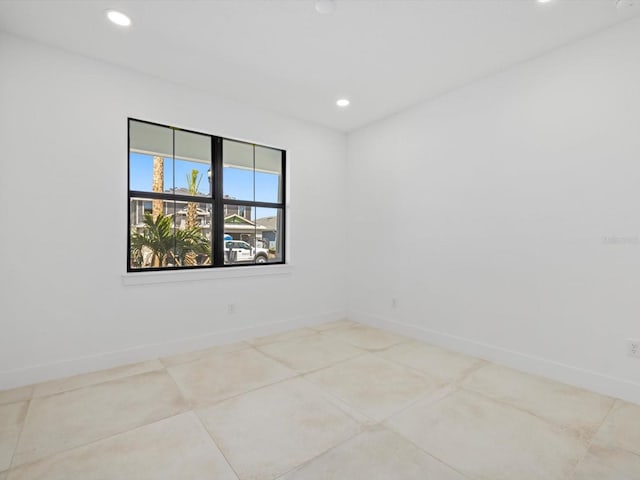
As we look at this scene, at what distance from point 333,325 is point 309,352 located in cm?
102

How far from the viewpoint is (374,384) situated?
8.32 ft

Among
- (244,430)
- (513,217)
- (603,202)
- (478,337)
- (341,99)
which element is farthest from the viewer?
(341,99)

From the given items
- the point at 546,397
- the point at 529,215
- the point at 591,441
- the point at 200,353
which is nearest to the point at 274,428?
the point at 200,353

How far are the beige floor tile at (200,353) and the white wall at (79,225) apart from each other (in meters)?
0.08

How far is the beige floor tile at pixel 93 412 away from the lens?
1814mm

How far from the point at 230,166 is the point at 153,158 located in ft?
2.53

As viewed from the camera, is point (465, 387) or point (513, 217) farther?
point (513, 217)

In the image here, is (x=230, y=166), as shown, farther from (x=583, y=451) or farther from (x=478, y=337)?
(x=583, y=451)

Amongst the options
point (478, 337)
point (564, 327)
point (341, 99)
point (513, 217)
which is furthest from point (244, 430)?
point (341, 99)

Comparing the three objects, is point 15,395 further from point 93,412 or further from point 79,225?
point 79,225

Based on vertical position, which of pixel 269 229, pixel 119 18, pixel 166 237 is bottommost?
pixel 166 237

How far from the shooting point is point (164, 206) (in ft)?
10.9

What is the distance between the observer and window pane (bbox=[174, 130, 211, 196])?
3361 millimetres

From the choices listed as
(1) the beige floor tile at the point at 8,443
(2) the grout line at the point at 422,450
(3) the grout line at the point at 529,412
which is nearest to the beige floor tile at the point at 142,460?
(1) the beige floor tile at the point at 8,443
